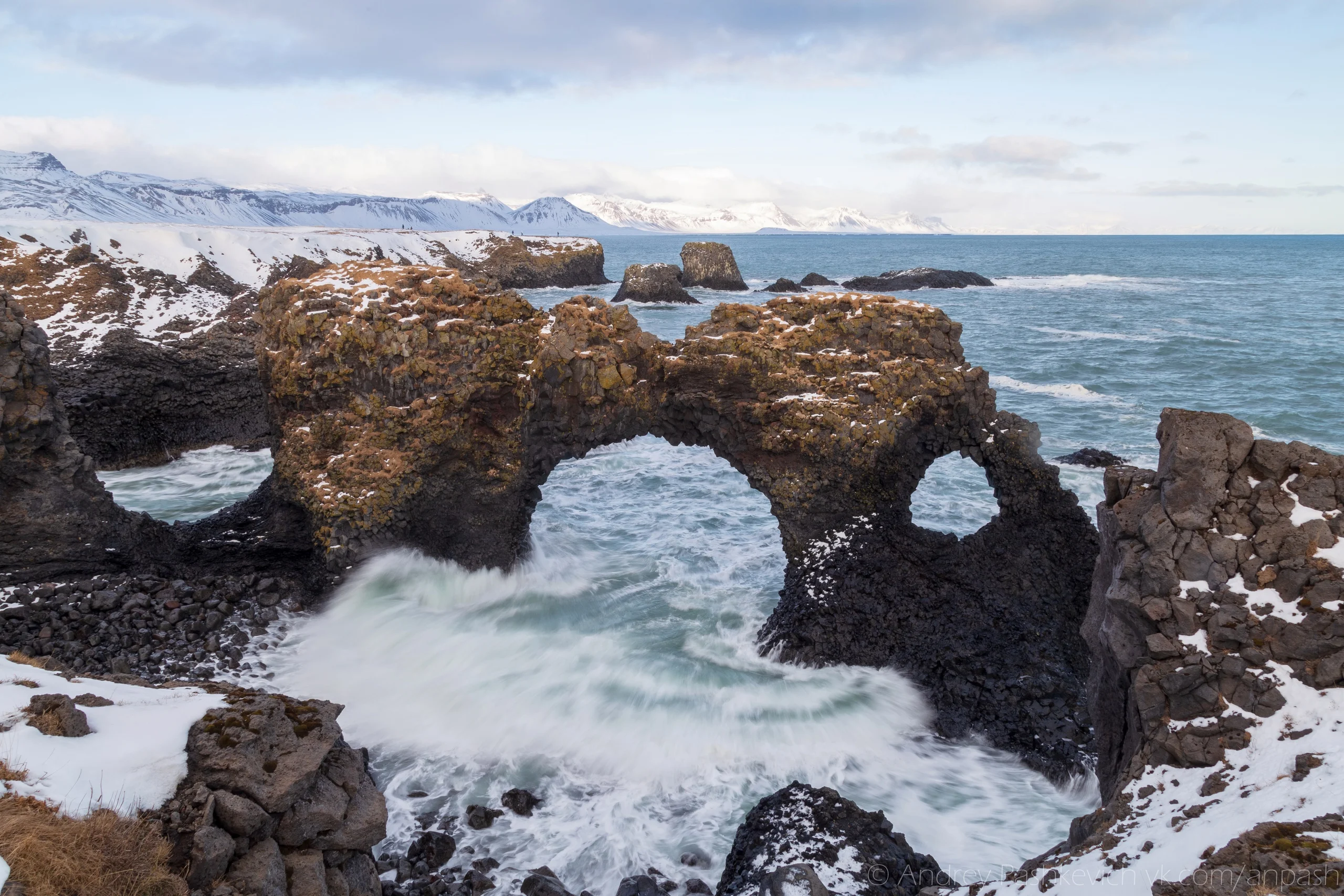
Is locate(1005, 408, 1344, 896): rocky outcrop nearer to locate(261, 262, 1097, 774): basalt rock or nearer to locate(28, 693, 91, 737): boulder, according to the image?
locate(261, 262, 1097, 774): basalt rock

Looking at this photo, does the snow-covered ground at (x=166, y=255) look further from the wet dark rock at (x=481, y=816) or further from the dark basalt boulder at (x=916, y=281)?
the dark basalt boulder at (x=916, y=281)

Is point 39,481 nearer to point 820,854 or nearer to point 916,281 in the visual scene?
point 820,854

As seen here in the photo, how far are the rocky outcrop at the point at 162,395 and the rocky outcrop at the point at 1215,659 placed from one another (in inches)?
1150

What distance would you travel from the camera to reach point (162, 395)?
33062 millimetres

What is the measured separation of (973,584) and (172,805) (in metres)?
16.6

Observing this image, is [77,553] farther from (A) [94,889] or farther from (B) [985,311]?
(B) [985,311]

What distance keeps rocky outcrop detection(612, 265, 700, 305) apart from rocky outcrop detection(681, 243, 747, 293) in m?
14.4

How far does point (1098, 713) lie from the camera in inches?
479

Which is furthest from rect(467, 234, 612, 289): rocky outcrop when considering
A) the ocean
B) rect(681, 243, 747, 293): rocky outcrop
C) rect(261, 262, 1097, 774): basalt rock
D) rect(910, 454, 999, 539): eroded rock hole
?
rect(261, 262, 1097, 774): basalt rock

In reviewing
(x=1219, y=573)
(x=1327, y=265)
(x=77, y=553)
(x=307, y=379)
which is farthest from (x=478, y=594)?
(x=1327, y=265)

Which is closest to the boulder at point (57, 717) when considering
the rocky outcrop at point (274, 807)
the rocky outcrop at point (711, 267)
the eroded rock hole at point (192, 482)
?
the rocky outcrop at point (274, 807)

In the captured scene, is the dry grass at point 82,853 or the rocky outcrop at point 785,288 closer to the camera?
the dry grass at point 82,853

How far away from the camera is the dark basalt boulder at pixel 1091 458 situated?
3044 cm

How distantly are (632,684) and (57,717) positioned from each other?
10.8 m
